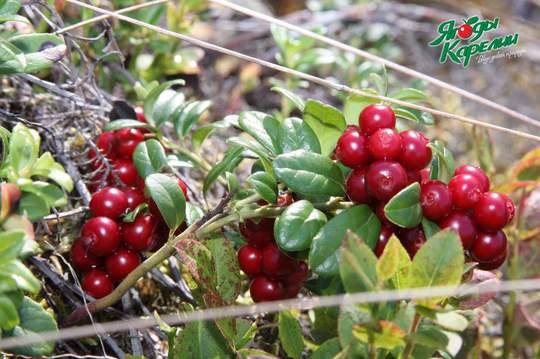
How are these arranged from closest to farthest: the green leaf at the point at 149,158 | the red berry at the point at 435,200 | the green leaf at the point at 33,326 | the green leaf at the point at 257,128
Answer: the green leaf at the point at 33,326 < the red berry at the point at 435,200 < the green leaf at the point at 257,128 < the green leaf at the point at 149,158

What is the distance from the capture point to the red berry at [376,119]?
1.69 metres

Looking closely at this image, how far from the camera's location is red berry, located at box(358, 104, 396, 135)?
1.69 metres

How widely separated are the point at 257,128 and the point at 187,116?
463 millimetres

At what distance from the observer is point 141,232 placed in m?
1.86

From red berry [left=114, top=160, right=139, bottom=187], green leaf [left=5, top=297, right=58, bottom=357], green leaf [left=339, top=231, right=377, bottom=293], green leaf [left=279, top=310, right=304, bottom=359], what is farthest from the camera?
red berry [left=114, top=160, right=139, bottom=187]

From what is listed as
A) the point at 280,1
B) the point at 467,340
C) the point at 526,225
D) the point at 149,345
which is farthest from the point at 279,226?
the point at 280,1

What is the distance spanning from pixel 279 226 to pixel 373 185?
0.81ft

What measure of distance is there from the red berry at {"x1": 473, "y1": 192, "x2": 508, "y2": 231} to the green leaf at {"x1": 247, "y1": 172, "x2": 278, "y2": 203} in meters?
0.51

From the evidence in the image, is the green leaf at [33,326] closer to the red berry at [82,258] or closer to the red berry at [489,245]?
the red berry at [82,258]

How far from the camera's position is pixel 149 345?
Answer: 2.05m

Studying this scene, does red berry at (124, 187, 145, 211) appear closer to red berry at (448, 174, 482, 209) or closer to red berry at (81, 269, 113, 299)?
red berry at (81, 269, 113, 299)

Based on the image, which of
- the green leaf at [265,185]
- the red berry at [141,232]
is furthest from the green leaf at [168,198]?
the green leaf at [265,185]

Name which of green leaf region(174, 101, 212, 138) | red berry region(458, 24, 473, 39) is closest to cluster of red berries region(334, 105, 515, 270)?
green leaf region(174, 101, 212, 138)

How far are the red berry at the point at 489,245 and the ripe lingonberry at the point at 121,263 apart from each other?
3.05ft
